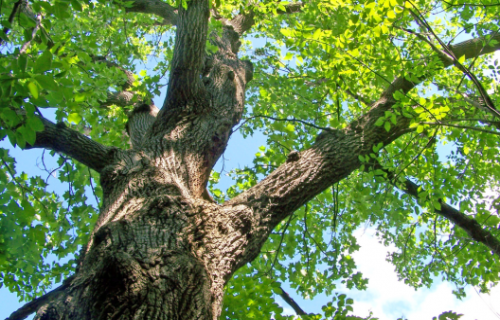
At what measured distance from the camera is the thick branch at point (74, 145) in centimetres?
269

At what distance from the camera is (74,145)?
8.92 ft

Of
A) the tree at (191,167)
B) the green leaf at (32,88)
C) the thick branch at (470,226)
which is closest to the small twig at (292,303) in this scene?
the tree at (191,167)

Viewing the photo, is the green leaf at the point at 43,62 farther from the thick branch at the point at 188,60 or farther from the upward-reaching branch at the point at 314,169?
the thick branch at the point at 188,60

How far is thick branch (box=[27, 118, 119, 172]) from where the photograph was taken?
106 inches

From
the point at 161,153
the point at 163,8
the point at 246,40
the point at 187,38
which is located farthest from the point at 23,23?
the point at 246,40

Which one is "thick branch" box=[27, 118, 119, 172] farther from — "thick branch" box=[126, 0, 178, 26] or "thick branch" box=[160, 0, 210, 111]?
"thick branch" box=[126, 0, 178, 26]

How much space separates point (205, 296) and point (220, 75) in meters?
2.87

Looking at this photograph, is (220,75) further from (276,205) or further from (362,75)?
(276,205)

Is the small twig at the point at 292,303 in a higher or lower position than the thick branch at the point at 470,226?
lower

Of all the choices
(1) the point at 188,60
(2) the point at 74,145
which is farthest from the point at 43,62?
(1) the point at 188,60

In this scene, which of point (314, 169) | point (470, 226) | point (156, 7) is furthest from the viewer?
point (156, 7)

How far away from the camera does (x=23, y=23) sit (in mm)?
1798

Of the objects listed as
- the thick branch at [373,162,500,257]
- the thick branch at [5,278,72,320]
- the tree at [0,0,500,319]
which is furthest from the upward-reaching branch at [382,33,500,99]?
the thick branch at [5,278,72,320]

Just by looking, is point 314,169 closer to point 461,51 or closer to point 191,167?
point 191,167
